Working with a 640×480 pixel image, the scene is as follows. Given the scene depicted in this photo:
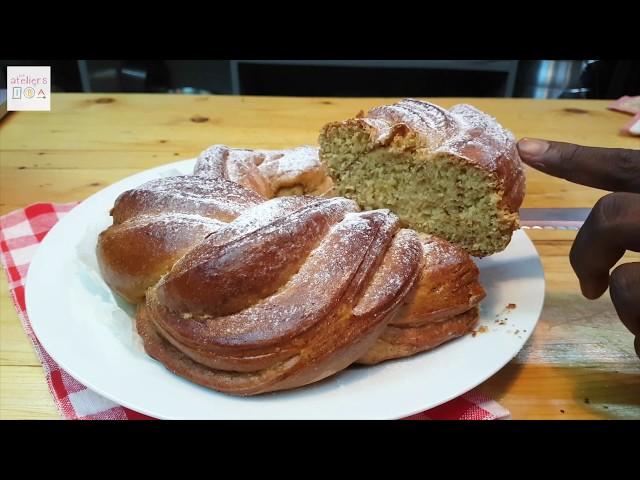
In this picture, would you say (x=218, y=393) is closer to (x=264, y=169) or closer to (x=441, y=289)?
(x=441, y=289)

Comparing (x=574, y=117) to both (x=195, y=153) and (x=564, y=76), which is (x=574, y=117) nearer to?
(x=564, y=76)

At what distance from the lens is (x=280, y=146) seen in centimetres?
207

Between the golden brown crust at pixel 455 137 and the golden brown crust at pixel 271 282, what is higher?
the golden brown crust at pixel 455 137

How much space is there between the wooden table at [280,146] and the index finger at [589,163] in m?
0.31

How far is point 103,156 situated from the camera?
1.95m

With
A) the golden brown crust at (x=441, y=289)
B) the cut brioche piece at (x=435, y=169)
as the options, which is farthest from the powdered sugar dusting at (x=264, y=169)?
the golden brown crust at (x=441, y=289)

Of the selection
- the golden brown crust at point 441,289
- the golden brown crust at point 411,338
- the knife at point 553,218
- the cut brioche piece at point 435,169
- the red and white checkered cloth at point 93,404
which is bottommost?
the red and white checkered cloth at point 93,404

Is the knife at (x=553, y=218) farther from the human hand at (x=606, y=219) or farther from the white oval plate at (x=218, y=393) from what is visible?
the human hand at (x=606, y=219)

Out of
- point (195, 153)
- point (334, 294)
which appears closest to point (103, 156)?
point (195, 153)

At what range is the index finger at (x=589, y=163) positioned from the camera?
3.67 ft

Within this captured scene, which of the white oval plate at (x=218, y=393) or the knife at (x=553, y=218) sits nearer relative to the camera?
the white oval plate at (x=218, y=393)

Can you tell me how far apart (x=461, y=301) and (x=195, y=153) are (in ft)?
3.89

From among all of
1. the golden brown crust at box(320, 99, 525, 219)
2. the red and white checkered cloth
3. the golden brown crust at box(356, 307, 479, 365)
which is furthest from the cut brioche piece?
the red and white checkered cloth
